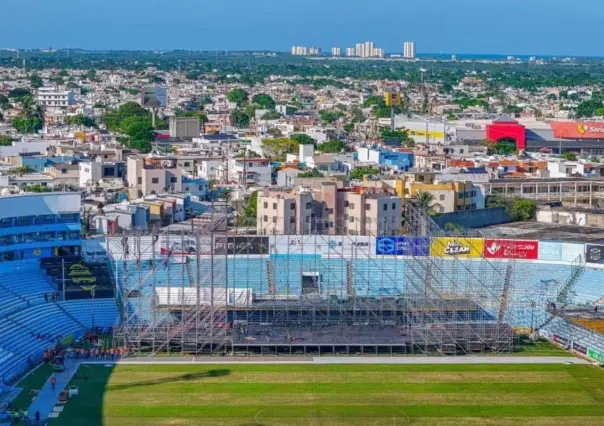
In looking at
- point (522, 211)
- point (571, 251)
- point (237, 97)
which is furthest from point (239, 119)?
point (571, 251)

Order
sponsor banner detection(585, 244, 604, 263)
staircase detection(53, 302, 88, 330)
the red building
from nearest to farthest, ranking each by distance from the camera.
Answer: staircase detection(53, 302, 88, 330) < sponsor banner detection(585, 244, 604, 263) < the red building

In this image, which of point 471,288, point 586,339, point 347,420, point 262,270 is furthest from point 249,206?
point 347,420

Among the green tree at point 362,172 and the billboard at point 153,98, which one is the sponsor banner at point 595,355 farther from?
the billboard at point 153,98

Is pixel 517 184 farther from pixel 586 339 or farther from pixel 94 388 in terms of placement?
pixel 94 388

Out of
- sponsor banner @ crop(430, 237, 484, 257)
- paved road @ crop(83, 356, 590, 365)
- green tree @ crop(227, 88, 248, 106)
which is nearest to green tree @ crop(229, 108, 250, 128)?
green tree @ crop(227, 88, 248, 106)

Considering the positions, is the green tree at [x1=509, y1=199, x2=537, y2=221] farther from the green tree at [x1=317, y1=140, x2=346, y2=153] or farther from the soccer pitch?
the green tree at [x1=317, y1=140, x2=346, y2=153]

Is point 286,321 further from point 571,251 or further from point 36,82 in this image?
point 36,82
